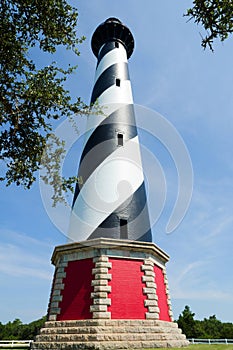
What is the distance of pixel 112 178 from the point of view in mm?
10992

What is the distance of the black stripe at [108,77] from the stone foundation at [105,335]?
31.7 ft

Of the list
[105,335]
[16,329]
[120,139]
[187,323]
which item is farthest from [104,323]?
[16,329]

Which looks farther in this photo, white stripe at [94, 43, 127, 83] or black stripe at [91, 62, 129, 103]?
white stripe at [94, 43, 127, 83]

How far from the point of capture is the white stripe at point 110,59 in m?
14.8

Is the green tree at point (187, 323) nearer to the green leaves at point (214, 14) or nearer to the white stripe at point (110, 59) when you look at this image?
the white stripe at point (110, 59)

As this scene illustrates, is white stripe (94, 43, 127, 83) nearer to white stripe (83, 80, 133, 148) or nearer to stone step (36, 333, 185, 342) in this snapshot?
white stripe (83, 80, 133, 148)

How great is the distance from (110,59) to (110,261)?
35.3ft

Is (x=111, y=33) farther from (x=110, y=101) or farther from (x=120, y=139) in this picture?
(x=120, y=139)

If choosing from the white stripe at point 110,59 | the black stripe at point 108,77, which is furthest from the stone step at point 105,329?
the white stripe at point 110,59

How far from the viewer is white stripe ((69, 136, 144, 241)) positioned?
10.3 m

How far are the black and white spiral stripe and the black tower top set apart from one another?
14.6 feet

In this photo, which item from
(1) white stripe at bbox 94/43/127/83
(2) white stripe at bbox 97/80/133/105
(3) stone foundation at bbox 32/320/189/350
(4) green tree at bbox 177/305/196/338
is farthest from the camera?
(4) green tree at bbox 177/305/196/338

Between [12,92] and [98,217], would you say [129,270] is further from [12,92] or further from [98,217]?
[12,92]

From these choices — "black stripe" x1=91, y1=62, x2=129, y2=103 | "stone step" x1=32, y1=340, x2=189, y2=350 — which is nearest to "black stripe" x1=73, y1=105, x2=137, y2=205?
"black stripe" x1=91, y1=62, x2=129, y2=103
